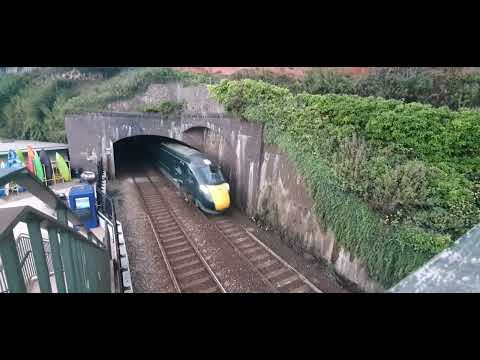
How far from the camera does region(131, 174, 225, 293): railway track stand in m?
7.59

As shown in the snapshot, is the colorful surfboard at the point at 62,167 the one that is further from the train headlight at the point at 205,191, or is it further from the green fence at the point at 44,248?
the green fence at the point at 44,248

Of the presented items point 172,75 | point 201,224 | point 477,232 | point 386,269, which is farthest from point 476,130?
point 172,75

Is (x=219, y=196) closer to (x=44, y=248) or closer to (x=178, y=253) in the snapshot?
(x=178, y=253)

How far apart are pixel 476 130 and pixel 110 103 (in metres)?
20.5

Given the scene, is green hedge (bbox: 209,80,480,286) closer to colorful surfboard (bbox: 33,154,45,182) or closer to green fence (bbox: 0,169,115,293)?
green fence (bbox: 0,169,115,293)

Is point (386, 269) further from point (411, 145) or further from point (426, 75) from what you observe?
point (426, 75)

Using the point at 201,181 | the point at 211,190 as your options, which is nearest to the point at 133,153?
the point at 201,181

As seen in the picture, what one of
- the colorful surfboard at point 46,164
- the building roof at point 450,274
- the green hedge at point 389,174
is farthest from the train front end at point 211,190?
the building roof at point 450,274

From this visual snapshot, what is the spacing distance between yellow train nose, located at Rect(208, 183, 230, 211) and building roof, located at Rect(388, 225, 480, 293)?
9335 mm

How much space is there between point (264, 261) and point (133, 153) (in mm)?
17687

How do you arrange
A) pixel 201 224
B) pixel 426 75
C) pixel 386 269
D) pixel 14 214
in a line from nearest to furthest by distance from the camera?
1. pixel 14 214
2. pixel 386 269
3. pixel 426 75
4. pixel 201 224

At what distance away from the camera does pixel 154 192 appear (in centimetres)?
1466

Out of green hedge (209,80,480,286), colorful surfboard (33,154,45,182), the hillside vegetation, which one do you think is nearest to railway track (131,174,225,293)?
green hedge (209,80,480,286)

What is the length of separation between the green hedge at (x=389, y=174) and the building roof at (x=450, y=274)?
14.6ft
